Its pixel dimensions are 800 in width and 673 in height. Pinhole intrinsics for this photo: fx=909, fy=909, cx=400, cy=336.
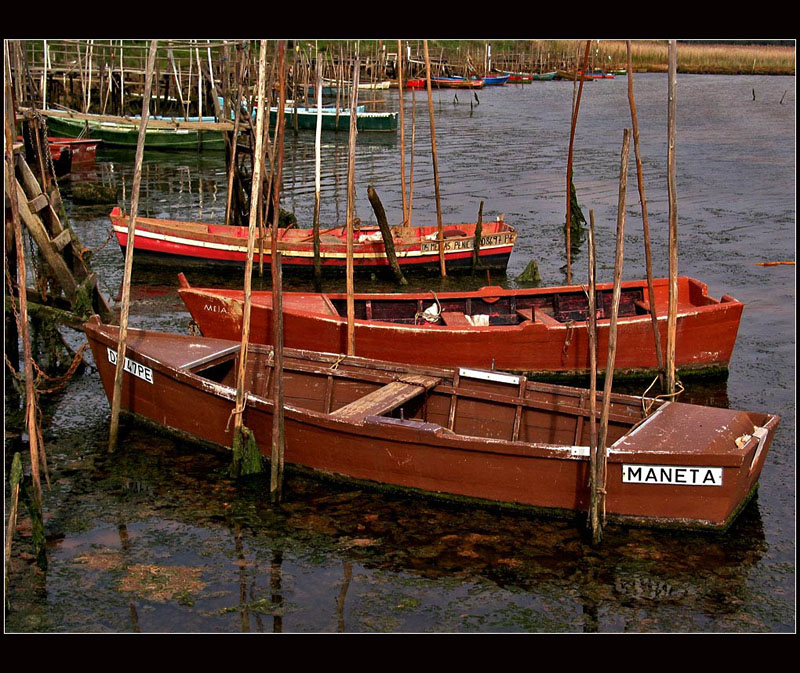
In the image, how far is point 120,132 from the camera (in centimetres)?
3431

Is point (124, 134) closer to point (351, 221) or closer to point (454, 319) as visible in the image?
point (454, 319)

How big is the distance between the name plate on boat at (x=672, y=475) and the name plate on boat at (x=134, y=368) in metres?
5.71

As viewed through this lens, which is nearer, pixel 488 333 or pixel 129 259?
pixel 129 259

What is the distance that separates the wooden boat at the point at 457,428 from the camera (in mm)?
8812

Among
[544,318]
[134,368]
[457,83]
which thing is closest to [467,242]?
[544,318]

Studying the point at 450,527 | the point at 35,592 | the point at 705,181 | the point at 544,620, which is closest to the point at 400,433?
the point at 450,527

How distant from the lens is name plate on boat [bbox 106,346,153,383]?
10992 mm

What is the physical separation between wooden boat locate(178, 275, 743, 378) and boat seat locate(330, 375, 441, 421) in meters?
2.20

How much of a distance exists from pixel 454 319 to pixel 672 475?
565 centimetres

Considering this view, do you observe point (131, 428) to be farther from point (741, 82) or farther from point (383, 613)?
point (741, 82)

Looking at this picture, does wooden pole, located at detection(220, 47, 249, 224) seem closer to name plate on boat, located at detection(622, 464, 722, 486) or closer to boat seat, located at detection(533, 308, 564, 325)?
boat seat, located at detection(533, 308, 564, 325)

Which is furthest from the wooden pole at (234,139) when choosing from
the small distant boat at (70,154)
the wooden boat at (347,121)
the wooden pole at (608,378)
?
the wooden boat at (347,121)

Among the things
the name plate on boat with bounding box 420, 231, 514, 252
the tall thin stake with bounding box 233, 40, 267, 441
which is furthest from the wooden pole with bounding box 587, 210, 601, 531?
the name plate on boat with bounding box 420, 231, 514, 252

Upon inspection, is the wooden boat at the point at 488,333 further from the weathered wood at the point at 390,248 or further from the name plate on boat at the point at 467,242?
the name plate on boat at the point at 467,242
